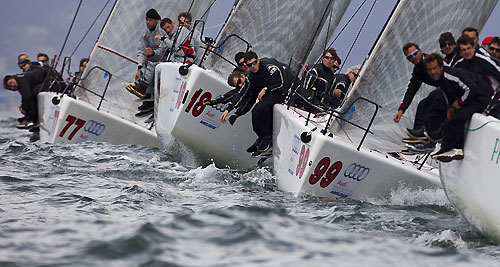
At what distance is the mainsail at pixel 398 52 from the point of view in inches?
316

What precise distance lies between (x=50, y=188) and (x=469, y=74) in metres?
3.36

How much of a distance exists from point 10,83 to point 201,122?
4.15 metres

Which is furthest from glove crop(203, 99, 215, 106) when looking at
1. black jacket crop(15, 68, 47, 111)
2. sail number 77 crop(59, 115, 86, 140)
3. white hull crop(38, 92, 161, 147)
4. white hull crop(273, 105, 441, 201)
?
black jacket crop(15, 68, 47, 111)

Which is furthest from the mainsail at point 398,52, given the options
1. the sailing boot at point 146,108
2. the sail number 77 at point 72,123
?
the sail number 77 at point 72,123

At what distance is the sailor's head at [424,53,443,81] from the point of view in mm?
6285

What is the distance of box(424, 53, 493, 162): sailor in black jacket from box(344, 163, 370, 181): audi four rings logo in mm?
1330

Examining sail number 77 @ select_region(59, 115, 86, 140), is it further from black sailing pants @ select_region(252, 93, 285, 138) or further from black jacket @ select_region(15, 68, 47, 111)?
black sailing pants @ select_region(252, 93, 285, 138)

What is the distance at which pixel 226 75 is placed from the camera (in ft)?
34.4

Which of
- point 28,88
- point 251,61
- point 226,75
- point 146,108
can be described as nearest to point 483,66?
point 251,61

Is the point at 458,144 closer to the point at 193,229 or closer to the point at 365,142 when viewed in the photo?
the point at 365,142

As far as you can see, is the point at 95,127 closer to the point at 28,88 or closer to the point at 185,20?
the point at 28,88

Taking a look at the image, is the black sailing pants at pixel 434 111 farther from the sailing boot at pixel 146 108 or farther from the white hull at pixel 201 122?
the sailing boot at pixel 146 108

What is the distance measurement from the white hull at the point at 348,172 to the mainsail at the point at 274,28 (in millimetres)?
3027

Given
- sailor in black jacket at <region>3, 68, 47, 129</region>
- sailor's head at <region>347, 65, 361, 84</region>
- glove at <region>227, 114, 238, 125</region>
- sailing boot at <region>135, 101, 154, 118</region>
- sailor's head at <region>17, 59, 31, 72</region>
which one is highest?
sailor's head at <region>347, 65, 361, 84</region>
